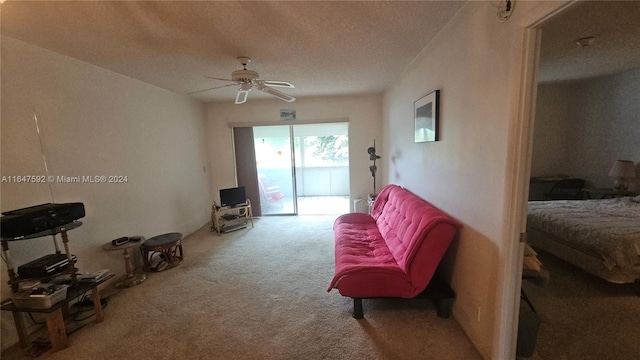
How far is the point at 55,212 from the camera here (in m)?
1.92

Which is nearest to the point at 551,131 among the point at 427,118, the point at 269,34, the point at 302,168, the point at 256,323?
the point at 427,118

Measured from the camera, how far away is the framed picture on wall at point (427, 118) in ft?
7.30

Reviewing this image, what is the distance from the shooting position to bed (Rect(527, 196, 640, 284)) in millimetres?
2174

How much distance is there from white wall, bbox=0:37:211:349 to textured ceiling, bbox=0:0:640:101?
237mm

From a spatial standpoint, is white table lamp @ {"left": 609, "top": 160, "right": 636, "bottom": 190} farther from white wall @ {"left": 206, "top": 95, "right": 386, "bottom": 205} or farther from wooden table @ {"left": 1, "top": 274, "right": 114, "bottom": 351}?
wooden table @ {"left": 1, "top": 274, "right": 114, "bottom": 351}

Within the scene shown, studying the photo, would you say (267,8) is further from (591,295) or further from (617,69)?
(617,69)

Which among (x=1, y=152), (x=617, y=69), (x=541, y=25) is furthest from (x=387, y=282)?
(x=617, y=69)

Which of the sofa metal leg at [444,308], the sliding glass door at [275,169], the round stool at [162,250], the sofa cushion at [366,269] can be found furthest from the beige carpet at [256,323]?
the sliding glass door at [275,169]

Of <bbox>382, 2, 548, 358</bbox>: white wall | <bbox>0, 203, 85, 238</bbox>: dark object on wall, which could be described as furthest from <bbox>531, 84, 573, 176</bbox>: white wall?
<bbox>0, 203, 85, 238</bbox>: dark object on wall

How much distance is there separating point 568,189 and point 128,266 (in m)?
6.84

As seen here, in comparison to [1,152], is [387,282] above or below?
below

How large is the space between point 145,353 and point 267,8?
257 centimetres

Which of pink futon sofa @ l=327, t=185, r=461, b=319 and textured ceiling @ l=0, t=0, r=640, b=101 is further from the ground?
textured ceiling @ l=0, t=0, r=640, b=101

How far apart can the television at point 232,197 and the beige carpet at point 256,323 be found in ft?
4.90
